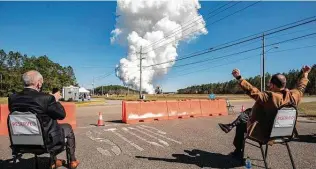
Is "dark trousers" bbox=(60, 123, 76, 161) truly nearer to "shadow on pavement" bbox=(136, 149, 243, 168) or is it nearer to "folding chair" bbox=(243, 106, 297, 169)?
"shadow on pavement" bbox=(136, 149, 243, 168)

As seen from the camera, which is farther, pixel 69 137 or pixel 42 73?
pixel 42 73

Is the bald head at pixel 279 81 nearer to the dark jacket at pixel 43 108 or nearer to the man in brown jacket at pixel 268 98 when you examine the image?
the man in brown jacket at pixel 268 98

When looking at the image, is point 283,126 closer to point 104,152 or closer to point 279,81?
point 279,81

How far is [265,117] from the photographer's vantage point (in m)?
4.49

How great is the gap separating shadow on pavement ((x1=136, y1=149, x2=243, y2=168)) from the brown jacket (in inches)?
47.6

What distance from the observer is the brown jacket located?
4.38 m

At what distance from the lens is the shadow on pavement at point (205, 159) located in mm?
5504

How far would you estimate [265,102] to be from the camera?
14.6 feet

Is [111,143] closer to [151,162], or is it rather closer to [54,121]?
[151,162]

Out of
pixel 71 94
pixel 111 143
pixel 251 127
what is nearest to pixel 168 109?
pixel 111 143

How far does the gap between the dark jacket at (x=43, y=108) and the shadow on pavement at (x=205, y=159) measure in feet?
8.30

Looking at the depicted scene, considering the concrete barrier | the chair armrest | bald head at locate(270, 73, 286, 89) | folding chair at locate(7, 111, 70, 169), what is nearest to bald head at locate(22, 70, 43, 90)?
folding chair at locate(7, 111, 70, 169)

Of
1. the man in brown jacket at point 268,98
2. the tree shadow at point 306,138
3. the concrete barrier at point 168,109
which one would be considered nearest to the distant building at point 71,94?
the concrete barrier at point 168,109

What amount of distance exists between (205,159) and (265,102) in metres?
2.05
